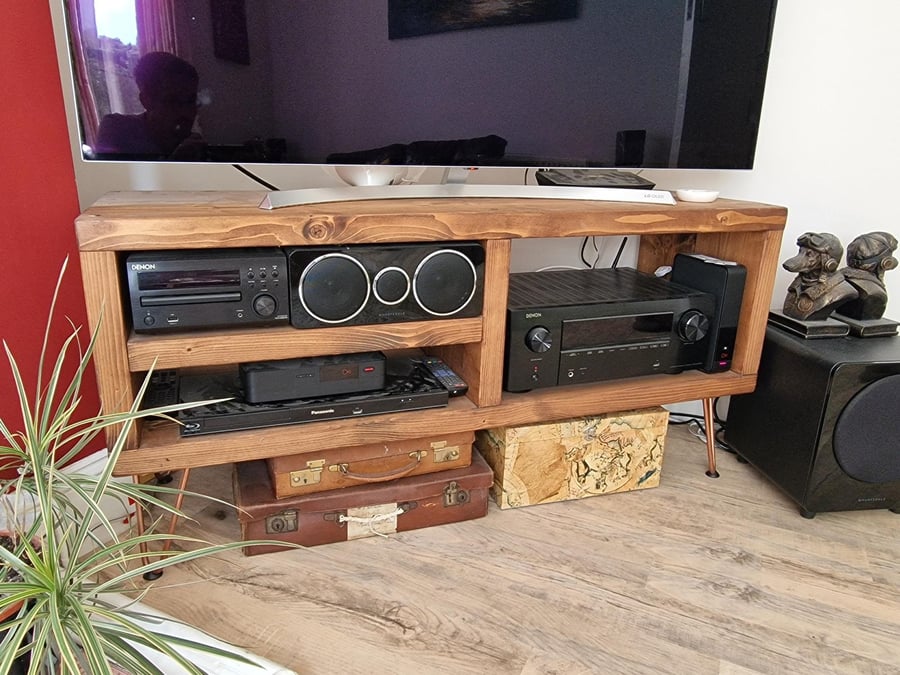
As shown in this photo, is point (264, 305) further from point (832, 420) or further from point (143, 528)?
point (832, 420)

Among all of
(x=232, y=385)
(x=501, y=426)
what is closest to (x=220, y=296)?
(x=232, y=385)

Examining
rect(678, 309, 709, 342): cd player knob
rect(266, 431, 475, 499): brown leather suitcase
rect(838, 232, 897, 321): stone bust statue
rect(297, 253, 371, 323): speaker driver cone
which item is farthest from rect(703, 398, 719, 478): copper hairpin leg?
rect(297, 253, 371, 323): speaker driver cone

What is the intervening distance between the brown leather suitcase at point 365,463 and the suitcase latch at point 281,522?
0.11ft

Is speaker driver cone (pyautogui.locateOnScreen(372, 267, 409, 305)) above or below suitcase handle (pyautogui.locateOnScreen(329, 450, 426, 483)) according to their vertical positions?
above

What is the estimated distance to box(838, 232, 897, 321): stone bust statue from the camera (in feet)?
4.59

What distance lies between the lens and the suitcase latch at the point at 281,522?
3.73ft

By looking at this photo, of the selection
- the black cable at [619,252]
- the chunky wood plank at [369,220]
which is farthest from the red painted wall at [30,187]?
the black cable at [619,252]

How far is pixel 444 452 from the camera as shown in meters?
1.24

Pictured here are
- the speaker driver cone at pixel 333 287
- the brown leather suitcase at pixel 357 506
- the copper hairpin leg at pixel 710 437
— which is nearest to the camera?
the speaker driver cone at pixel 333 287

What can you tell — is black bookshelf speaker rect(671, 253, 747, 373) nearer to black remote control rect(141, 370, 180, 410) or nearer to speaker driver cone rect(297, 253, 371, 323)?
speaker driver cone rect(297, 253, 371, 323)

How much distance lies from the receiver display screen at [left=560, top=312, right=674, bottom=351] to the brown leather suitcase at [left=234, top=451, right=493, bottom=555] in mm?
312

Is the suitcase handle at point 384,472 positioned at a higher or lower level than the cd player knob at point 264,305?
lower

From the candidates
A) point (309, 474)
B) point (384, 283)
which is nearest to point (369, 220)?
point (384, 283)

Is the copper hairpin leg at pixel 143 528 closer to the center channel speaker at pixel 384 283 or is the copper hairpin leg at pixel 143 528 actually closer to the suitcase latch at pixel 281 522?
the suitcase latch at pixel 281 522
